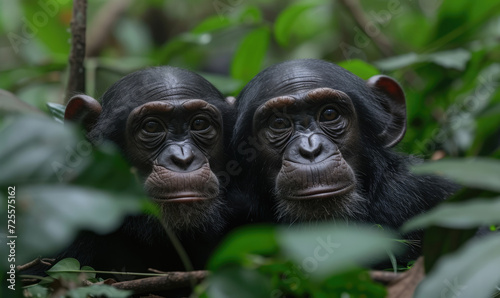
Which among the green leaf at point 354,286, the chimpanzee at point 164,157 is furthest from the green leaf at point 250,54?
the green leaf at point 354,286

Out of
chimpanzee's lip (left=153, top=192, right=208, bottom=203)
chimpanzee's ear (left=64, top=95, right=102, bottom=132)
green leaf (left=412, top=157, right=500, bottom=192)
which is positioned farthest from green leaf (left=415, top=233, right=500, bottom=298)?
chimpanzee's ear (left=64, top=95, right=102, bottom=132)

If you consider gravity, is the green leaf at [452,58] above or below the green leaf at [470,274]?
below

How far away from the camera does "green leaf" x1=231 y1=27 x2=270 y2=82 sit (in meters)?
5.22

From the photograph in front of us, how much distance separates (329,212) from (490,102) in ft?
6.19

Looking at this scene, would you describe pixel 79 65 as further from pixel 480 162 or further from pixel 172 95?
pixel 480 162

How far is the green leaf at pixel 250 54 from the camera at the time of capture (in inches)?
205

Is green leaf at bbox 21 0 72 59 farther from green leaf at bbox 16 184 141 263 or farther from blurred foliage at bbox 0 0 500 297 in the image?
green leaf at bbox 16 184 141 263

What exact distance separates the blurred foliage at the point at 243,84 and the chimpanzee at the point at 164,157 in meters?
0.41

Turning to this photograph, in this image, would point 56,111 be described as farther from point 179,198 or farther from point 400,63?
point 400,63

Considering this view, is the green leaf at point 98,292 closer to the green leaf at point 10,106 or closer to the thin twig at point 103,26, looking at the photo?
the green leaf at point 10,106

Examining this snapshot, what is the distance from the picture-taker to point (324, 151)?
3.09 m

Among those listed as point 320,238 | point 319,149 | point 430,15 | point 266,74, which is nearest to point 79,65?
point 266,74

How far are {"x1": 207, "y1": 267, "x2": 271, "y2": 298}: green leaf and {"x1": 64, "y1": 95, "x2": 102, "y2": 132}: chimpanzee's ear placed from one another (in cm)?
226

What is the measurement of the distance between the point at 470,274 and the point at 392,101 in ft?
8.16
